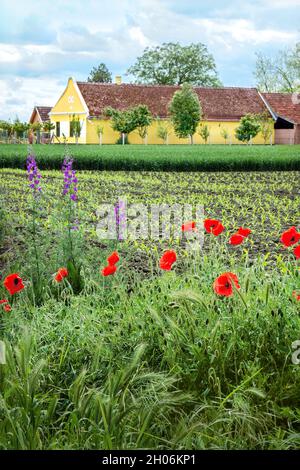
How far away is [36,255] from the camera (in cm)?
415

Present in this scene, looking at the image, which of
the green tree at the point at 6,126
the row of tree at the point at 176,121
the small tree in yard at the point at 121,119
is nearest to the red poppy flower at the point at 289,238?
the green tree at the point at 6,126

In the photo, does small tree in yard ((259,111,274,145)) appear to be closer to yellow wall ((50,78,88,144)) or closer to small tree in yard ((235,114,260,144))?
small tree in yard ((235,114,260,144))

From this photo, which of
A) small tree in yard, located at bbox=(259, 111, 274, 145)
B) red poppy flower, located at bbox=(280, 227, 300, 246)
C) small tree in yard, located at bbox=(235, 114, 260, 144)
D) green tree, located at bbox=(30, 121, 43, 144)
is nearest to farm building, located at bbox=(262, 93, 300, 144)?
small tree in yard, located at bbox=(259, 111, 274, 145)

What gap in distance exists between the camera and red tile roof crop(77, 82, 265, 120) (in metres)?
26.2

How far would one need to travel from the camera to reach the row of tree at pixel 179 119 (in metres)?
24.3

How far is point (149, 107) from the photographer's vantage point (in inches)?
1188

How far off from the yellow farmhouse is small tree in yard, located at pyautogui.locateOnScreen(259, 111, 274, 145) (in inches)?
11.6

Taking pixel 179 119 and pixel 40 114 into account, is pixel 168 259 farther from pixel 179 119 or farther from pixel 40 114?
pixel 40 114

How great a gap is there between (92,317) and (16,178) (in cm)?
988

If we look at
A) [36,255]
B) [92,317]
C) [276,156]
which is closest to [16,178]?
[276,156]

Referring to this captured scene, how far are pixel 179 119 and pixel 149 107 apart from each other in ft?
11.7
